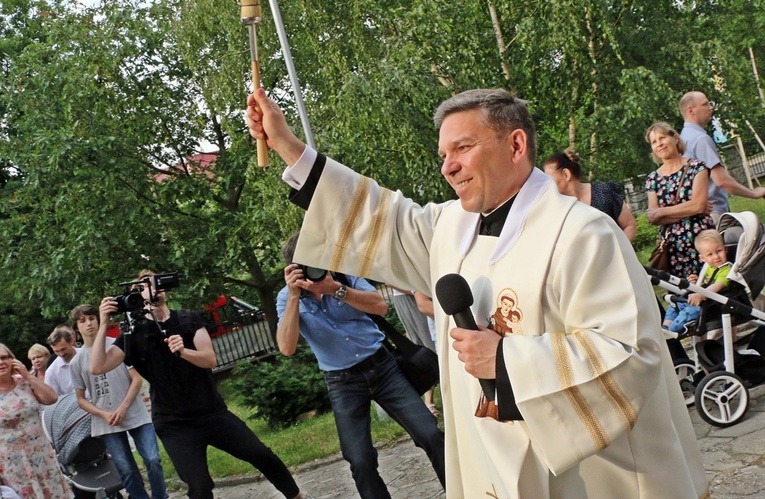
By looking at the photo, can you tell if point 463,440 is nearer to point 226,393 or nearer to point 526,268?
point 526,268

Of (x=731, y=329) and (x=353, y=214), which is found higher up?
(x=353, y=214)

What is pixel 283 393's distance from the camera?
10398 millimetres

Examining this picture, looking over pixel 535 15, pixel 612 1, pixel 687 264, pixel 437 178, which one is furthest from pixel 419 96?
pixel 687 264

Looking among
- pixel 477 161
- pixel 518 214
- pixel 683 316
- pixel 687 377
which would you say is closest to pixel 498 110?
pixel 477 161

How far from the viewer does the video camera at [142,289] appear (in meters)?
6.23

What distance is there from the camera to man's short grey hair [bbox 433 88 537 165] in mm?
3111

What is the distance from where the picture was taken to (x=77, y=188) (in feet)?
51.6

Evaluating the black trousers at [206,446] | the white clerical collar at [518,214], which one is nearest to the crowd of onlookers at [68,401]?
the black trousers at [206,446]

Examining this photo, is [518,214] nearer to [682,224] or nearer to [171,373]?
[171,373]

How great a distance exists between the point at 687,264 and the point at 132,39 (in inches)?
482

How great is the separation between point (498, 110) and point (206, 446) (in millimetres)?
3605

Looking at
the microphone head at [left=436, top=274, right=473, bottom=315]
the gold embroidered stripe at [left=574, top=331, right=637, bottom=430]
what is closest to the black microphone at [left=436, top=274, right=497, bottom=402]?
the microphone head at [left=436, top=274, right=473, bottom=315]

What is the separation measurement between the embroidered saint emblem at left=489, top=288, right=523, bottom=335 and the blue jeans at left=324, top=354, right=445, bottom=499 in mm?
2217

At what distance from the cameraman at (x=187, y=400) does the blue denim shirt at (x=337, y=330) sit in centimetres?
85
